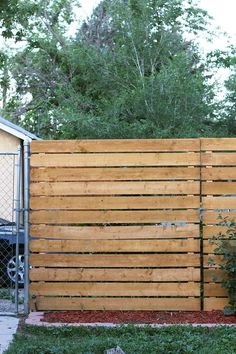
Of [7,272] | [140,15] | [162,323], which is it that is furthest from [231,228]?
[140,15]

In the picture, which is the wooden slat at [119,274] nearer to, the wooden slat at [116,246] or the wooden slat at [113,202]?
the wooden slat at [116,246]

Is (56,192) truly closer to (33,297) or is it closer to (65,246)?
(65,246)

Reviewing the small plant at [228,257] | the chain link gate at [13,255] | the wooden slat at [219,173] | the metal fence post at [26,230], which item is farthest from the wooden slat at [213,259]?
the chain link gate at [13,255]

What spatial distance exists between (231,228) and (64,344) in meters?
2.40

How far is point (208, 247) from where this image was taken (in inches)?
280

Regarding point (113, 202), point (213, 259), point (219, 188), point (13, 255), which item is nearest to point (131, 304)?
point (213, 259)

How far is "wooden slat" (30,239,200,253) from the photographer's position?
709 cm

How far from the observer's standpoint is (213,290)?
7.11 metres

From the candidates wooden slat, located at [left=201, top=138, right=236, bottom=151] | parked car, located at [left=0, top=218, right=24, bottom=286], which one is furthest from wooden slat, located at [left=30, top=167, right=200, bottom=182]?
parked car, located at [left=0, top=218, right=24, bottom=286]

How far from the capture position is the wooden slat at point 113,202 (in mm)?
7105

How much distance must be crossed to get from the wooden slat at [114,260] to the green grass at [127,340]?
0.93m

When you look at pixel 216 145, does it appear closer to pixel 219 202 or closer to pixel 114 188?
pixel 219 202

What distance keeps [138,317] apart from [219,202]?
5.07ft

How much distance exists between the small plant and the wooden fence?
0.37 feet
